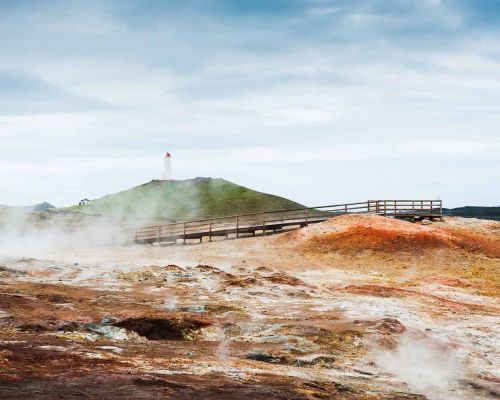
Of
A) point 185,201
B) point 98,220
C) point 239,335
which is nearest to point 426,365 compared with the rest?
point 239,335

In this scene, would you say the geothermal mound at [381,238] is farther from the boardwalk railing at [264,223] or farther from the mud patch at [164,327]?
the mud patch at [164,327]

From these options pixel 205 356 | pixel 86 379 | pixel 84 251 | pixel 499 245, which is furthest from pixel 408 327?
pixel 84 251

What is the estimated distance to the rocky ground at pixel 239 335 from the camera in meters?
8.11

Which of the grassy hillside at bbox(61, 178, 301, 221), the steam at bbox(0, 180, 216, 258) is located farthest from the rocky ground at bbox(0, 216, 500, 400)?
the grassy hillside at bbox(61, 178, 301, 221)

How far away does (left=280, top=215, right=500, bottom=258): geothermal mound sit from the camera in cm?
3331

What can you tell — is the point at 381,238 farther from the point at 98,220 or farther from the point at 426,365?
the point at 98,220

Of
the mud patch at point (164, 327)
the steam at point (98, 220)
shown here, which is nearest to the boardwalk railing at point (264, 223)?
the steam at point (98, 220)

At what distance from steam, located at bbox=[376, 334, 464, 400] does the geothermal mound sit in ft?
68.7

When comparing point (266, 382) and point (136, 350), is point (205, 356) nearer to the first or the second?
point (136, 350)

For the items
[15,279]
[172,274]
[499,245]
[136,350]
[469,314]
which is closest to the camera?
[136,350]

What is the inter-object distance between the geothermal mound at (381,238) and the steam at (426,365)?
20.9m

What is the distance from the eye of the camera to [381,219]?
123ft

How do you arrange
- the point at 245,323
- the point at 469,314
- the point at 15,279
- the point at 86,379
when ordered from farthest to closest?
the point at 15,279 < the point at 469,314 < the point at 245,323 < the point at 86,379

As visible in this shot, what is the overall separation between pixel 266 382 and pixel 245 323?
4920 mm
